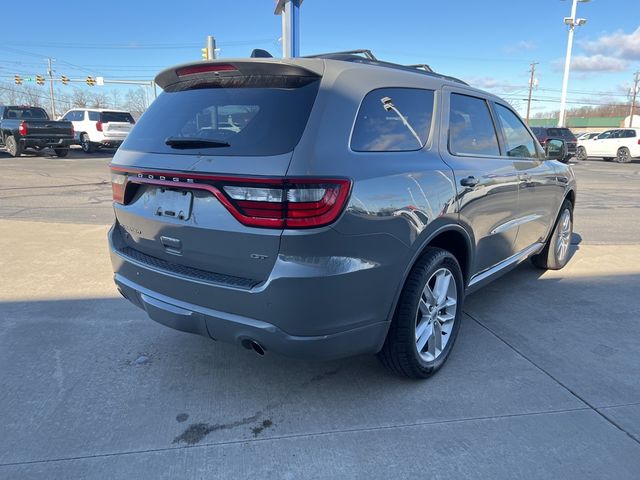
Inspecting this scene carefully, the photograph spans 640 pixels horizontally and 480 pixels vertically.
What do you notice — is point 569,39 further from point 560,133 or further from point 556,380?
point 556,380

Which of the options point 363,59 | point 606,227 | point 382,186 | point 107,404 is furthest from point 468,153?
point 606,227

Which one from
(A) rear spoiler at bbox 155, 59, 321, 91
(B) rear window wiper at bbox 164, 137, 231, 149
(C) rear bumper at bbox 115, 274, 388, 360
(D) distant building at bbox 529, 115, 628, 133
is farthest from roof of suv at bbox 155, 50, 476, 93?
(D) distant building at bbox 529, 115, 628, 133

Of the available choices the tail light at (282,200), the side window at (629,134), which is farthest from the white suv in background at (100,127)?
the side window at (629,134)

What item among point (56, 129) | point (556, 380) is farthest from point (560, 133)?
point (556, 380)

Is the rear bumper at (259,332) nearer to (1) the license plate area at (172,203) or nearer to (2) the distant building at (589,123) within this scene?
(1) the license plate area at (172,203)

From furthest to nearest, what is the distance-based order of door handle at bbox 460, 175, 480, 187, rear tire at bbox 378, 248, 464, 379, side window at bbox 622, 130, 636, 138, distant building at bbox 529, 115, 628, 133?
distant building at bbox 529, 115, 628, 133 → side window at bbox 622, 130, 636, 138 → door handle at bbox 460, 175, 480, 187 → rear tire at bbox 378, 248, 464, 379

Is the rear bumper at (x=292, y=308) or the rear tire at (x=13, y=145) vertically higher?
the rear tire at (x=13, y=145)

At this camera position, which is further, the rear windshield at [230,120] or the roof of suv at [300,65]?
the roof of suv at [300,65]

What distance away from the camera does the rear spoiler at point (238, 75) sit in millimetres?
2480

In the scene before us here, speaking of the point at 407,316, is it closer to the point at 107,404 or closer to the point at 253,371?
the point at 253,371

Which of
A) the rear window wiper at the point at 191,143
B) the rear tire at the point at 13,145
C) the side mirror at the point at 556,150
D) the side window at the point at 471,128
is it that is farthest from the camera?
the rear tire at the point at 13,145

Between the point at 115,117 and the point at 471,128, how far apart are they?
66.8 feet

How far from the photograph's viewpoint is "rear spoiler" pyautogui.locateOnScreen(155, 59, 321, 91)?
248cm

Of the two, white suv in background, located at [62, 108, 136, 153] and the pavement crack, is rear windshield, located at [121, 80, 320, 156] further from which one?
white suv in background, located at [62, 108, 136, 153]
